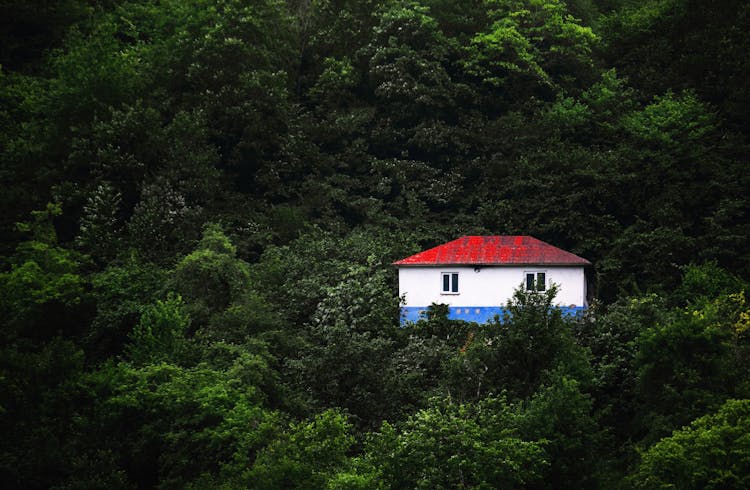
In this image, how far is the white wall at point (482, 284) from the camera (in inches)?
1716

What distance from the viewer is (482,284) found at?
4403 cm

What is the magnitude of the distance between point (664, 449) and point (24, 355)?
2380 centimetres

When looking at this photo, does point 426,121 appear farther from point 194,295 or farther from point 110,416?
point 110,416

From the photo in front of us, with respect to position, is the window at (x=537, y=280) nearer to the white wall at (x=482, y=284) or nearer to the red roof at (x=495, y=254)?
the white wall at (x=482, y=284)

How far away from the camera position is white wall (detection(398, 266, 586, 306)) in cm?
4359

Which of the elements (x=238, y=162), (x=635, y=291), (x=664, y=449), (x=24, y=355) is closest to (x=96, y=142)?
(x=238, y=162)

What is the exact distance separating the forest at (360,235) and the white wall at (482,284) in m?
1.12

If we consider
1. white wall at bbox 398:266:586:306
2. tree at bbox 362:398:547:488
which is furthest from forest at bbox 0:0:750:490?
white wall at bbox 398:266:586:306

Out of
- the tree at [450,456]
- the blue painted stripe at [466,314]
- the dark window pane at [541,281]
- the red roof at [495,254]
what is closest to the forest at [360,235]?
the tree at [450,456]

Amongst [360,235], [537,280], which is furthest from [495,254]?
[360,235]

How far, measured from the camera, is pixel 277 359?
126ft

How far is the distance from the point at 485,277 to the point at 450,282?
1.65 m

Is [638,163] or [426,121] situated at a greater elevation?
[426,121]

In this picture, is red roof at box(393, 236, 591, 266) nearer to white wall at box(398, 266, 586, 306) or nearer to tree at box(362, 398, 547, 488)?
white wall at box(398, 266, 586, 306)
